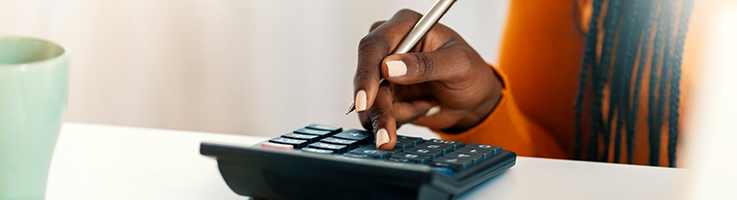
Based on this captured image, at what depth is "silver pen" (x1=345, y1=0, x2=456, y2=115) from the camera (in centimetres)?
41

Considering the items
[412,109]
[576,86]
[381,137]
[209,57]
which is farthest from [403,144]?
[209,57]

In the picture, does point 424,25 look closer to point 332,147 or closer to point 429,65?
point 429,65

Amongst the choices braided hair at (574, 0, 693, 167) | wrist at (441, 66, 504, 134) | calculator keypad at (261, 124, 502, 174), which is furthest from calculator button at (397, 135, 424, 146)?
braided hair at (574, 0, 693, 167)

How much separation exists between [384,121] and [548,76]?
0.53 m

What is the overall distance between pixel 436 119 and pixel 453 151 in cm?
33

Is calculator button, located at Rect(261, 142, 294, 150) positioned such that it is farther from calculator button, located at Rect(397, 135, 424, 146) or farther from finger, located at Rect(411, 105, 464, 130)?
finger, located at Rect(411, 105, 464, 130)

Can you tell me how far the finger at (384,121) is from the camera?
0.32 meters

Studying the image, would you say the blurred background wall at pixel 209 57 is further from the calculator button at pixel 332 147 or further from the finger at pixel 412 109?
the calculator button at pixel 332 147

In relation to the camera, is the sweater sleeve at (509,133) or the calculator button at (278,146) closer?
the calculator button at (278,146)

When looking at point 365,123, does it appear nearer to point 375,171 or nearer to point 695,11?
point 375,171

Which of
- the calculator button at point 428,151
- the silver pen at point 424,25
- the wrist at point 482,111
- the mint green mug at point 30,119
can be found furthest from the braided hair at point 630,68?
the mint green mug at point 30,119

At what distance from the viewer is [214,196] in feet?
0.91

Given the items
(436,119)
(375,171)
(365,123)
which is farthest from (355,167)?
(436,119)

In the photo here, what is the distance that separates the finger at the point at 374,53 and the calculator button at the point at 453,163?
100mm
